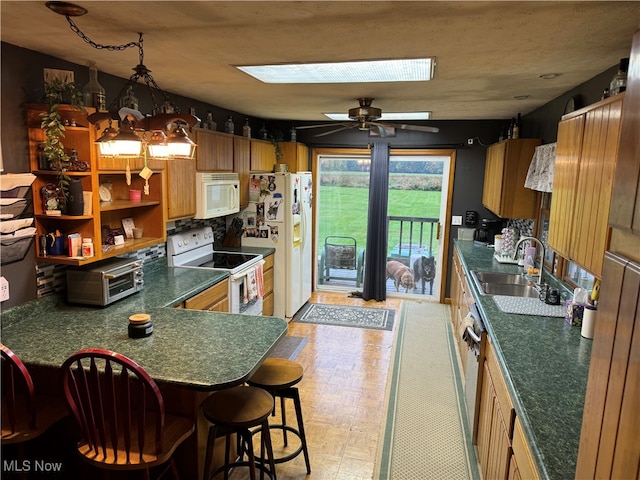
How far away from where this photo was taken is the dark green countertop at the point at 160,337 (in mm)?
1881

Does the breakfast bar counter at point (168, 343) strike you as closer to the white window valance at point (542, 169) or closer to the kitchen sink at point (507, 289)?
the kitchen sink at point (507, 289)

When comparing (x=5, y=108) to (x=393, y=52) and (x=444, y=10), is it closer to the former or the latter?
(x=393, y=52)

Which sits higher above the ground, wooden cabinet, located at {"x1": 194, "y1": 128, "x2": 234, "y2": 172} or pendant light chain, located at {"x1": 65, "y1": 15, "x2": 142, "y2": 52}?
pendant light chain, located at {"x1": 65, "y1": 15, "x2": 142, "y2": 52}

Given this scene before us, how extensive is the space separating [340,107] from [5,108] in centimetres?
269

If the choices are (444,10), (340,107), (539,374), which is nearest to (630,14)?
(444,10)

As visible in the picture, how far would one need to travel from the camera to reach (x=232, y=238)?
4824mm

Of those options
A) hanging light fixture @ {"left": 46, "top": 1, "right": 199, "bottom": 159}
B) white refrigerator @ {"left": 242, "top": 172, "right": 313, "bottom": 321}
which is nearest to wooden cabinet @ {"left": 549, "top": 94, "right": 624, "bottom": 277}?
hanging light fixture @ {"left": 46, "top": 1, "right": 199, "bottom": 159}

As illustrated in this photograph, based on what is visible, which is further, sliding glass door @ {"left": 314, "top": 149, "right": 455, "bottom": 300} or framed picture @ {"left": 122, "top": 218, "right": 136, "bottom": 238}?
sliding glass door @ {"left": 314, "top": 149, "right": 455, "bottom": 300}

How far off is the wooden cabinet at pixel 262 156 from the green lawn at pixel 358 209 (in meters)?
1.08

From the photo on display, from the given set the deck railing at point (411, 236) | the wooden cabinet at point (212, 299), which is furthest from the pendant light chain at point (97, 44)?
the deck railing at point (411, 236)

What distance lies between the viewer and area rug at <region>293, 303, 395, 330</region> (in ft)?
16.1

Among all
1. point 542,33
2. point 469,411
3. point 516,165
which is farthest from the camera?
point 516,165

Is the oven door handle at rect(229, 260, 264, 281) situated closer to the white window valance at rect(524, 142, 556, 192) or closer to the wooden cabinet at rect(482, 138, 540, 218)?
the wooden cabinet at rect(482, 138, 540, 218)

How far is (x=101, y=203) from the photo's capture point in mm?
2762
